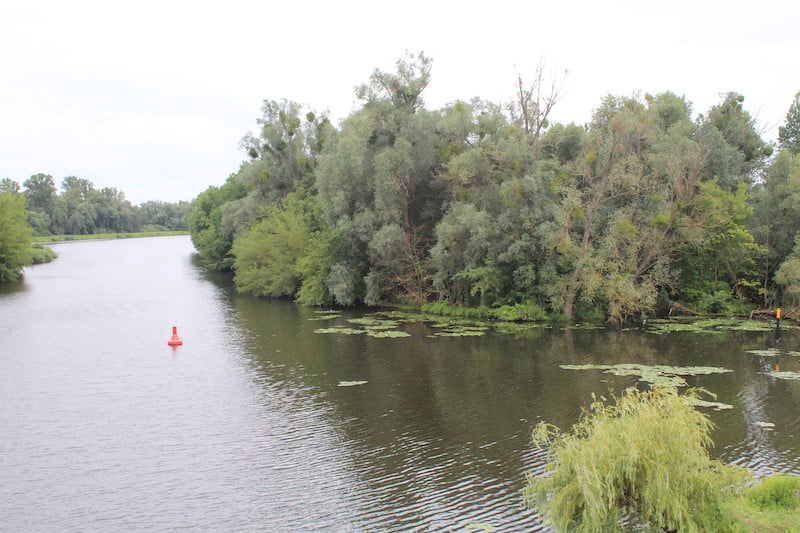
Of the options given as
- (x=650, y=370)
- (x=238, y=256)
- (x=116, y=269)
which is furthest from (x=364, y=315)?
(x=116, y=269)

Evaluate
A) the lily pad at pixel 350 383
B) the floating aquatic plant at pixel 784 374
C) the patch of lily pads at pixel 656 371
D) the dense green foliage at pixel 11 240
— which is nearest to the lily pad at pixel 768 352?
the floating aquatic plant at pixel 784 374

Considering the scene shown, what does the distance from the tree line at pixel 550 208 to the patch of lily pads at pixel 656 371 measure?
9.53 m

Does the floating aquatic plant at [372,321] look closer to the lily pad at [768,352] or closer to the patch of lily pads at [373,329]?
the patch of lily pads at [373,329]

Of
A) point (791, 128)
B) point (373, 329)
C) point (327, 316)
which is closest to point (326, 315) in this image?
point (327, 316)

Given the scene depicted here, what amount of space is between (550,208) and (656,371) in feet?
46.1

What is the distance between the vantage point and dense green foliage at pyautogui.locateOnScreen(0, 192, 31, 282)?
6075 centimetres

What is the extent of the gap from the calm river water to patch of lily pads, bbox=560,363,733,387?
0.62 metres

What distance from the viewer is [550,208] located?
3622 cm

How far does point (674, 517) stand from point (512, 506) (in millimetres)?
4338

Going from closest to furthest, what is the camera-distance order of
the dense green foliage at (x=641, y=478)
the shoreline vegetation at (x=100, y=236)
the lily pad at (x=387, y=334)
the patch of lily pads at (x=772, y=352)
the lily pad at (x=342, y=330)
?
the dense green foliage at (x=641, y=478) < the patch of lily pads at (x=772, y=352) < the lily pad at (x=387, y=334) < the lily pad at (x=342, y=330) < the shoreline vegetation at (x=100, y=236)

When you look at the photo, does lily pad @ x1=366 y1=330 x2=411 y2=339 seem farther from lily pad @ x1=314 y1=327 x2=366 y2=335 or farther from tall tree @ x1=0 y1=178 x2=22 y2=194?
tall tree @ x1=0 y1=178 x2=22 y2=194

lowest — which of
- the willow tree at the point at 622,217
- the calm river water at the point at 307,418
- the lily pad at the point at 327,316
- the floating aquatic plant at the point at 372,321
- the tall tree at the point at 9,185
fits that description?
the calm river water at the point at 307,418

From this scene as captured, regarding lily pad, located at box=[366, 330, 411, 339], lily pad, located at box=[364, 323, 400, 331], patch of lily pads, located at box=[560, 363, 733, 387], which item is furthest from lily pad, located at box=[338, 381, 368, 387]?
lily pad, located at box=[364, 323, 400, 331]

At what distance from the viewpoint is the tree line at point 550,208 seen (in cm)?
3553
